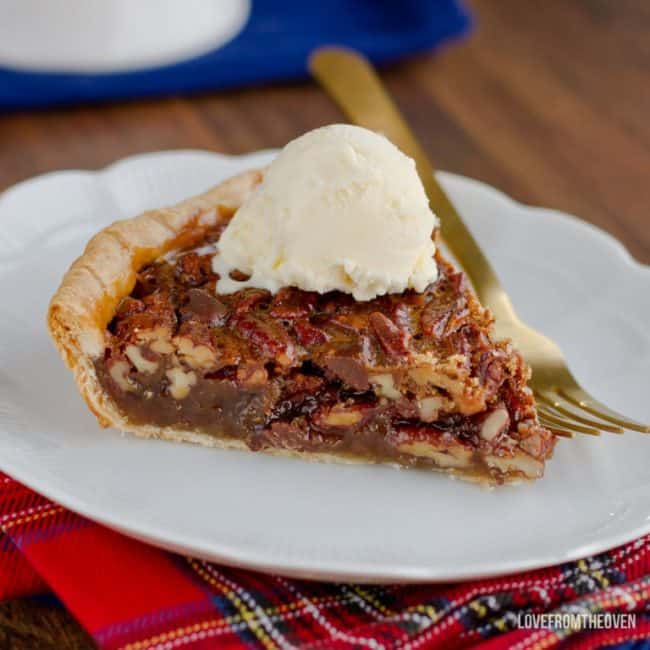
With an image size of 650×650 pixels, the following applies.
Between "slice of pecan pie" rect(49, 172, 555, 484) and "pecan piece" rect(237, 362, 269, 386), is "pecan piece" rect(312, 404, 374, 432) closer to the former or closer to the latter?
"slice of pecan pie" rect(49, 172, 555, 484)

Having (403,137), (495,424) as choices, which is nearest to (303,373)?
(495,424)

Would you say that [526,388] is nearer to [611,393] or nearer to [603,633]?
[611,393]

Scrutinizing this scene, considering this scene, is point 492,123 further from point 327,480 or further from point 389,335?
point 327,480

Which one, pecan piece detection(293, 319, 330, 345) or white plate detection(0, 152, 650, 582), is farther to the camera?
pecan piece detection(293, 319, 330, 345)

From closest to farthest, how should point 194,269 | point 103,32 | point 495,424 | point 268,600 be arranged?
point 268,600 < point 495,424 < point 194,269 < point 103,32

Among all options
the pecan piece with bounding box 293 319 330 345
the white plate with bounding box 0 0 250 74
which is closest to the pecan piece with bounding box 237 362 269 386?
the pecan piece with bounding box 293 319 330 345

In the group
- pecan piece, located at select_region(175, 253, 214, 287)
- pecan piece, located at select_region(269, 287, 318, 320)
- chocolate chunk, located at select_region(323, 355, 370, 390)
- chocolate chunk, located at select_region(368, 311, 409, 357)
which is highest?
pecan piece, located at select_region(175, 253, 214, 287)

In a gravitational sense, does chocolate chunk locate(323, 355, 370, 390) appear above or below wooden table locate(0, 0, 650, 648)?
above
